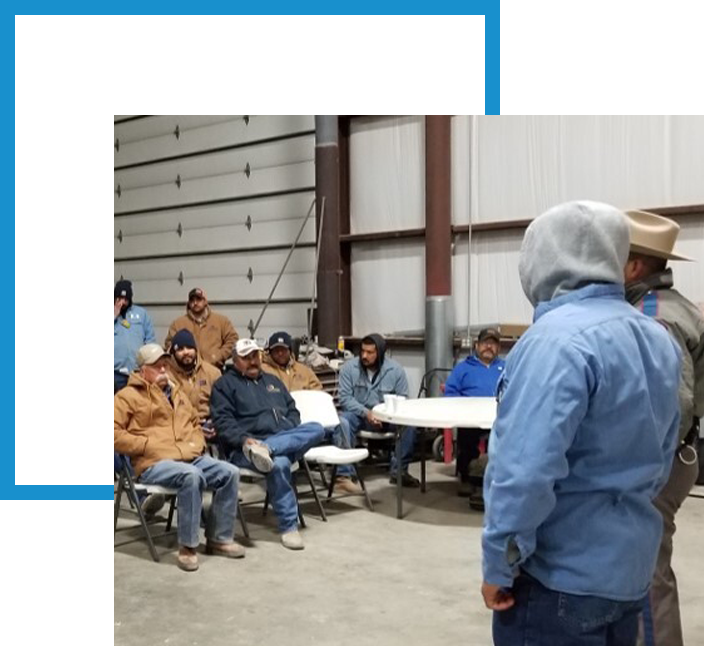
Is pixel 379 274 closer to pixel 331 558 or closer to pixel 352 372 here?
pixel 352 372

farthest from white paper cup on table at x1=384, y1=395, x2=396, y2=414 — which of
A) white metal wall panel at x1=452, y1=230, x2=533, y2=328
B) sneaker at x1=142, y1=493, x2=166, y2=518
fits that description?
white metal wall panel at x1=452, y1=230, x2=533, y2=328

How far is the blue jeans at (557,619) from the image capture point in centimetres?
139

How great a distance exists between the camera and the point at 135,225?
1018 centimetres

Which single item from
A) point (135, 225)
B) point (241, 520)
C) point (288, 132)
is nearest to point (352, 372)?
point (241, 520)

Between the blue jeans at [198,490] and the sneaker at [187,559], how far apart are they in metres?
0.03

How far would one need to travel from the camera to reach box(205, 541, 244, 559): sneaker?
13.2 feet

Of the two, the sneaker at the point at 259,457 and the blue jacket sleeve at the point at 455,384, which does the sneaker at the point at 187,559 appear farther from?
the blue jacket sleeve at the point at 455,384

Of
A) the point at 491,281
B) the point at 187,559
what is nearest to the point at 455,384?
the point at 491,281

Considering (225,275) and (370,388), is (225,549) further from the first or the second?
(225,275)

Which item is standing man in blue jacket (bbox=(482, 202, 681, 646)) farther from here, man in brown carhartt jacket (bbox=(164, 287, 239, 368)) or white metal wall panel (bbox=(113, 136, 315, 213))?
white metal wall panel (bbox=(113, 136, 315, 213))

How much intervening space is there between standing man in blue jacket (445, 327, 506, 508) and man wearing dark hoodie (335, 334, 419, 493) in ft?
1.13

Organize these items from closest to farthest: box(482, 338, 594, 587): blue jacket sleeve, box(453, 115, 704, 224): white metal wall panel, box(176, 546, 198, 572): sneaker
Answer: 1. box(482, 338, 594, 587): blue jacket sleeve
2. box(176, 546, 198, 572): sneaker
3. box(453, 115, 704, 224): white metal wall panel

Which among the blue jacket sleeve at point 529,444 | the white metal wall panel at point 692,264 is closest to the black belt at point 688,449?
the blue jacket sleeve at point 529,444

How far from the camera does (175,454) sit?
160 inches
